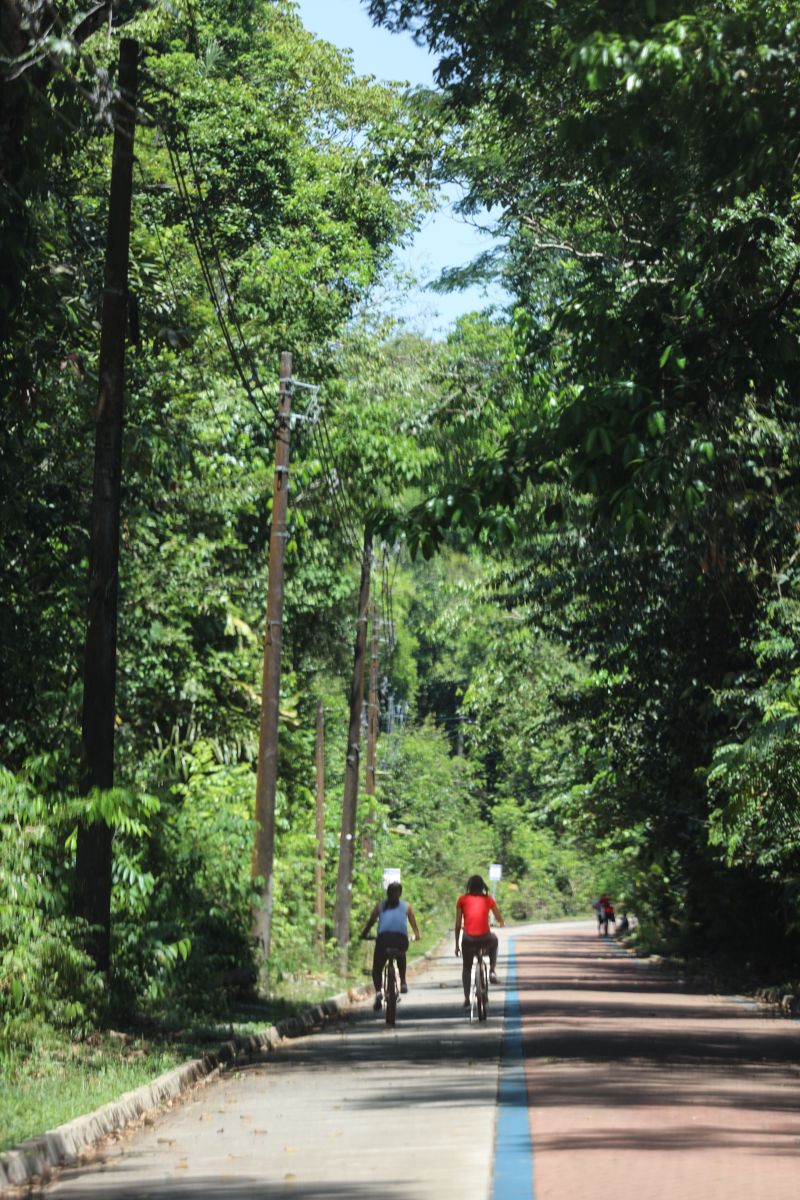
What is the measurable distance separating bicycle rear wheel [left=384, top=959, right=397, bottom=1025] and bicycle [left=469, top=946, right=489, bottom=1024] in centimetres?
102

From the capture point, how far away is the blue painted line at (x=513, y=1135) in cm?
929

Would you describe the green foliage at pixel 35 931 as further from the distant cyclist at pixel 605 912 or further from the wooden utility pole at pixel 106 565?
the distant cyclist at pixel 605 912

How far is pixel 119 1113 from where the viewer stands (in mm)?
12648

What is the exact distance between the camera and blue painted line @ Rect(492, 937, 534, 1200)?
9.29m

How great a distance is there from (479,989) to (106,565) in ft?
27.3

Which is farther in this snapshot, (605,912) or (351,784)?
(605,912)

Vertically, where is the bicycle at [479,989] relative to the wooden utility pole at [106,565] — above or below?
below

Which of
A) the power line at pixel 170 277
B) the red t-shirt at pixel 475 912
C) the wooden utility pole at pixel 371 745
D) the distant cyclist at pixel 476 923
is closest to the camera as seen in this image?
the distant cyclist at pixel 476 923

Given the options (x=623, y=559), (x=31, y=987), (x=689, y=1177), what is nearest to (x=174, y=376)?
(x=623, y=559)

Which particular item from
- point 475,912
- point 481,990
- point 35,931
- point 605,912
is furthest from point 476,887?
point 605,912

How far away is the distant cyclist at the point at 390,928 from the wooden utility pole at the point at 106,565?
5800 millimetres

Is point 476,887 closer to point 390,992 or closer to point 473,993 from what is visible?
point 473,993

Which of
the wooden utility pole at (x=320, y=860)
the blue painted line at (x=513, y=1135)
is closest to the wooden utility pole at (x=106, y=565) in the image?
the blue painted line at (x=513, y=1135)

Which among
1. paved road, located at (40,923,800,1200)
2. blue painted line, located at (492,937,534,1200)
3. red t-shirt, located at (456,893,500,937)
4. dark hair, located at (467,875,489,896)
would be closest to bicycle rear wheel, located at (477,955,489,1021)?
red t-shirt, located at (456,893,500,937)
